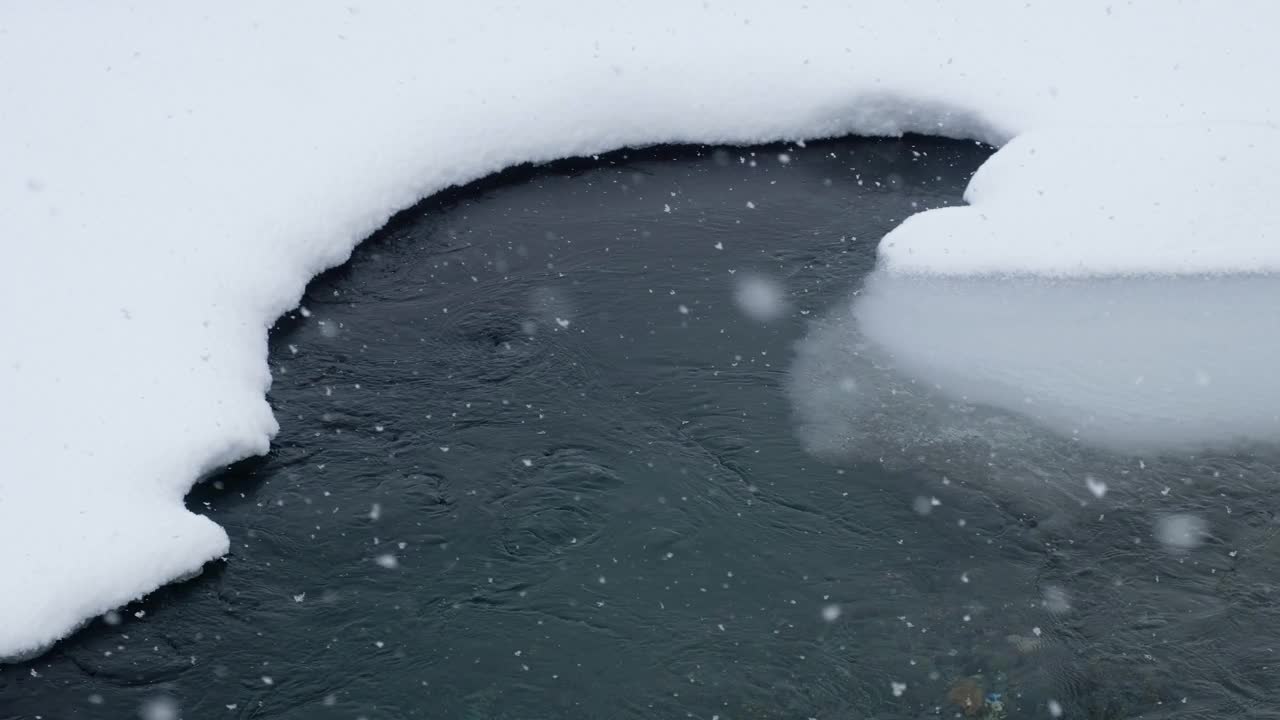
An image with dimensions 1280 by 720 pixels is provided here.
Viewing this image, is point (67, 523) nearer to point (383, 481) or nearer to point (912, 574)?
point (383, 481)

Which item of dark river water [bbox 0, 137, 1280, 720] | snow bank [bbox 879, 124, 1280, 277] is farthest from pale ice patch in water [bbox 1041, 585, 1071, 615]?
snow bank [bbox 879, 124, 1280, 277]

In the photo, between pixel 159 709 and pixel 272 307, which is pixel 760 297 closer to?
pixel 272 307

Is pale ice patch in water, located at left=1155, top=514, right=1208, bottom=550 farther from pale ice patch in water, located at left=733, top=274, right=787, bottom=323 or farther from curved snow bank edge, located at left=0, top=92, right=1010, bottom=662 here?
curved snow bank edge, located at left=0, top=92, right=1010, bottom=662

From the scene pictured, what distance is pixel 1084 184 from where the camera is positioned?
17.1 m

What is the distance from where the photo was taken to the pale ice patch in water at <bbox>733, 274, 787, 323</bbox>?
15.1m

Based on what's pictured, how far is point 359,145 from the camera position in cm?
1730

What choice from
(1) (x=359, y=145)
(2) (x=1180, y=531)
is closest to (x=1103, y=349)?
(2) (x=1180, y=531)

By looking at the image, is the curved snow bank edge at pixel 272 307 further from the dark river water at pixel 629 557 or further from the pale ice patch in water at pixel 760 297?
the pale ice patch in water at pixel 760 297

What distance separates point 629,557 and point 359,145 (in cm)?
912

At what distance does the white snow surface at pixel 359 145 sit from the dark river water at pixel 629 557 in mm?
831

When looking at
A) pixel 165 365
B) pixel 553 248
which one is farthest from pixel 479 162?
pixel 165 365

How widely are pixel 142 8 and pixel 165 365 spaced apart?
9631 millimetres

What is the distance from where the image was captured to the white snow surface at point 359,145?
1196 cm

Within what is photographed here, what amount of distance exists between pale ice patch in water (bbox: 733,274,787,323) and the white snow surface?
1.85 m
